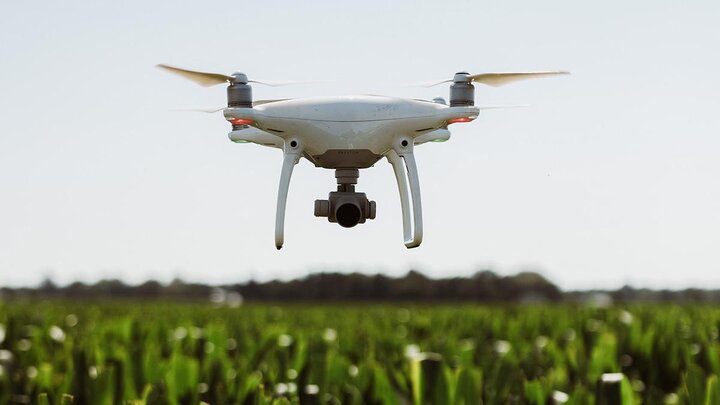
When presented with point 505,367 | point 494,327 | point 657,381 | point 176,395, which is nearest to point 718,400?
point 505,367

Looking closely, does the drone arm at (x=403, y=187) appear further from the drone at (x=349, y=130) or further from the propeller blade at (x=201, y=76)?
the propeller blade at (x=201, y=76)

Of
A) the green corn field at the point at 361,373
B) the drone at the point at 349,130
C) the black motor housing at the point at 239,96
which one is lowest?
the green corn field at the point at 361,373

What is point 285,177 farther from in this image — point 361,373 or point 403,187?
point 361,373

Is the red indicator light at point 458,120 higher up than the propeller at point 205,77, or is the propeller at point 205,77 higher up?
the propeller at point 205,77

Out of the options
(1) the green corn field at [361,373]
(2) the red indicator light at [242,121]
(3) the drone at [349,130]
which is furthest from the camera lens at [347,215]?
(1) the green corn field at [361,373]

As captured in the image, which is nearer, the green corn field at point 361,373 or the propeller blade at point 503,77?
the propeller blade at point 503,77

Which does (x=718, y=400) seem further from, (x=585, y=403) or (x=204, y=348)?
(x=204, y=348)

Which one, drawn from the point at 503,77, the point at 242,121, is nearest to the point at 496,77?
the point at 503,77
